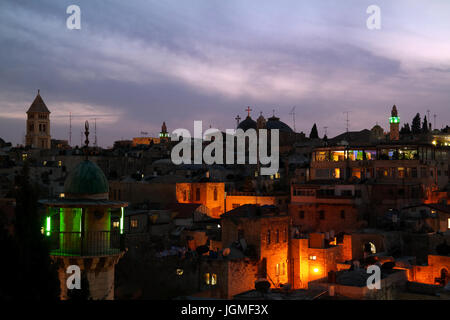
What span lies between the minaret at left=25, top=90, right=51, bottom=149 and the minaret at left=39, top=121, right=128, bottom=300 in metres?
85.9

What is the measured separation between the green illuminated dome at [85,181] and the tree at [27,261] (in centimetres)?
168

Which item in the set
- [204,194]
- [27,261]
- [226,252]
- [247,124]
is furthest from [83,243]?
[247,124]

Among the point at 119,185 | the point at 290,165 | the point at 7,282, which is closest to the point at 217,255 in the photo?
the point at 7,282

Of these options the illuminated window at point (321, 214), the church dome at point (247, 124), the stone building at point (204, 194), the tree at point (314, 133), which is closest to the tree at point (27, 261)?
the illuminated window at point (321, 214)

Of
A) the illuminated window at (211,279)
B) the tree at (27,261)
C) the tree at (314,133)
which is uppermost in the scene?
the tree at (314,133)

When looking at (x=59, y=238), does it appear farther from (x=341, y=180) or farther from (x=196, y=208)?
(x=341, y=180)

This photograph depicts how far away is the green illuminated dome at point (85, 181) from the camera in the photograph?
433 inches

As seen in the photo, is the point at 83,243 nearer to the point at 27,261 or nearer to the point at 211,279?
the point at 27,261

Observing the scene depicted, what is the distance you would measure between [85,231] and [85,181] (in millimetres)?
1076

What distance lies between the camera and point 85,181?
11039 mm

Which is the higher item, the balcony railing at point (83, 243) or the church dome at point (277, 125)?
the church dome at point (277, 125)

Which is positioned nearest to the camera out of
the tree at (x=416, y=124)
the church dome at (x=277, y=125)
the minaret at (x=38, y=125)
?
the tree at (x=416, y=124)

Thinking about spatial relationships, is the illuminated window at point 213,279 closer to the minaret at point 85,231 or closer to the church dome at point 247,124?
the minaret at point 85,231

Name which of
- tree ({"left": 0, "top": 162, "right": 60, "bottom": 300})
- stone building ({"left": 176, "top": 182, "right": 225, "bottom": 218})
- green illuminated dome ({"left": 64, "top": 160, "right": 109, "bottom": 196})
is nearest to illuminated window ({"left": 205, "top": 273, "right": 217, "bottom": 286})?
green illuminated dome ({"left": 64, "top": 160, "right": 109, "bottom": 196})
